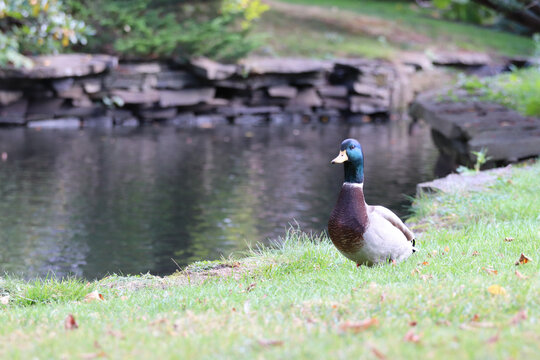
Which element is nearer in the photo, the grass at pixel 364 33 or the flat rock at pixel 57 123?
the flat rock at pixel 57 123

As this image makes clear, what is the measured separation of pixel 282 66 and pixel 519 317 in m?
18.7

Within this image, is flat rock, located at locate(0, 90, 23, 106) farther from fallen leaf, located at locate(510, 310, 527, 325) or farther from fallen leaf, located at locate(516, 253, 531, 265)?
fallen leaf, located at locate(510, 310, 527, 325)

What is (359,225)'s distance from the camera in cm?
481

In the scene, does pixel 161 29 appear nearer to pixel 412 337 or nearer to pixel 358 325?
pixel 358 325

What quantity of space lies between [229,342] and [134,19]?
18.8 m

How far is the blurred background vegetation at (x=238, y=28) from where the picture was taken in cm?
1457

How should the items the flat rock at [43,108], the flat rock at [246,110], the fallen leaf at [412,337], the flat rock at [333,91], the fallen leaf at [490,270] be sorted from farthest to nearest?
the flat rock at [333,91] → the flat rock at [246,110] → the flat rock at [43,108] → the fallen leaf at [490,270] → the fallen leaf at [412,337]

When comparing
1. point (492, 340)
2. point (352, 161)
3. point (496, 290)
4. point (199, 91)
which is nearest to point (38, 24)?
point (199, 91)

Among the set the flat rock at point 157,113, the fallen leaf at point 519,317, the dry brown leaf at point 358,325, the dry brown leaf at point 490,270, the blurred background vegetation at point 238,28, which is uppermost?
the blurred background vegetation at point 238,28

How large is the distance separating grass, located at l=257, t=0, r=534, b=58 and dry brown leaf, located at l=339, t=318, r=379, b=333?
20.7 meters

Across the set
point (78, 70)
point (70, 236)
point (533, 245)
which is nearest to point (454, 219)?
point (533, 245)

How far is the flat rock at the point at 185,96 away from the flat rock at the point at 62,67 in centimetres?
193

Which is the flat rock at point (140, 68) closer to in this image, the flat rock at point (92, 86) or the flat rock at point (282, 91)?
the flat rock at point (92, 86)

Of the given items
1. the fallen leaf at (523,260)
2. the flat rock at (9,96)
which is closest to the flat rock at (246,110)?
the flat rock at (9,96)
